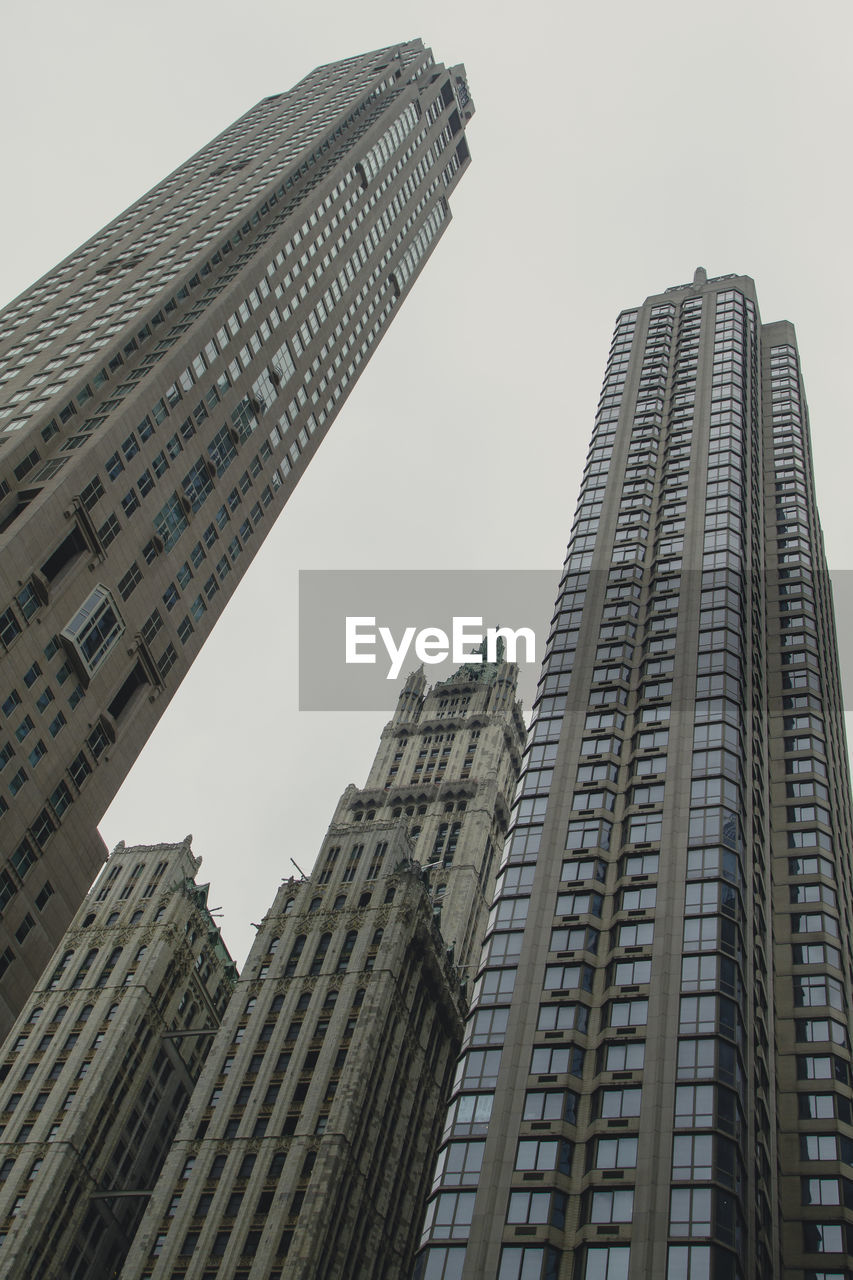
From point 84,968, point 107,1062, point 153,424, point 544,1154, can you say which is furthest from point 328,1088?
point 153,424

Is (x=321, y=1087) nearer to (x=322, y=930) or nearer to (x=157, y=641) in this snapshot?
(x=322, y=930)

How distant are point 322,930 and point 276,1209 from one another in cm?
2887

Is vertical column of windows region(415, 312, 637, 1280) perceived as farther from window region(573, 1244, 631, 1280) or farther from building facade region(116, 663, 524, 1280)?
building facade region(116, 663, 524, 1280)

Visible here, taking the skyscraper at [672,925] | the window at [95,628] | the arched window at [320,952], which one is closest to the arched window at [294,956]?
the arched window at [320,952]

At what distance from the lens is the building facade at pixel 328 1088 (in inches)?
3529

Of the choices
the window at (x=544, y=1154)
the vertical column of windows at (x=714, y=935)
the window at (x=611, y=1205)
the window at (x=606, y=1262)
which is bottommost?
the window at (x=606, y=1262)

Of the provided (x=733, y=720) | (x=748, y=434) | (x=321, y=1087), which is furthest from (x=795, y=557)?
(x=321, y=1087)

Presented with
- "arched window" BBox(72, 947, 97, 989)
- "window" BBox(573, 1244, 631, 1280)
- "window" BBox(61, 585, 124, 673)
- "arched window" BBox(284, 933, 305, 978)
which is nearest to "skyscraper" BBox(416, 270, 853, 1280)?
"window" BBox(573, 1244, 631, 1280)

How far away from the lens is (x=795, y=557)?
11531cm

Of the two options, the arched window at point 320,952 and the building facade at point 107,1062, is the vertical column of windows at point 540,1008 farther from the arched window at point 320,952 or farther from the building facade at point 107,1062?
the building facade at point 107,1062

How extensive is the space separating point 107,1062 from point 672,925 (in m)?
62.1

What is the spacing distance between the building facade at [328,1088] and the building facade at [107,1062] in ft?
41.9

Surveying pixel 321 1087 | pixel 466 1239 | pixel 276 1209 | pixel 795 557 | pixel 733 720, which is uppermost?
pixel 795 557

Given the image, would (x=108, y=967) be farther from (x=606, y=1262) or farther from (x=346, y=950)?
(x=606, y=1262)
